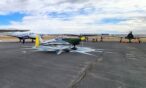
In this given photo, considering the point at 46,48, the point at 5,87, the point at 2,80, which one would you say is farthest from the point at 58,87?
the point at 46,48

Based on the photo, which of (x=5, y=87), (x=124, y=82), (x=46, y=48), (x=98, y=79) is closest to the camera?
(x=5, y=87)

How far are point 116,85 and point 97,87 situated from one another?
2.75 ft

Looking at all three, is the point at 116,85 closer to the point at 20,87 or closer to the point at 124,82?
the point at 124,82

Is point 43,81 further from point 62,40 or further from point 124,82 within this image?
point 62,40

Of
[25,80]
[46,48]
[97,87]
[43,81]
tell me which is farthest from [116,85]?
[46,48]

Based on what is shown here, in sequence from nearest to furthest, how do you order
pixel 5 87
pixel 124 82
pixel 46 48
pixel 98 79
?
pixel 5 87, pixel 124 82, pixel 98 79, pixel 46 48

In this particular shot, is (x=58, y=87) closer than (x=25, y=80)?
Yes

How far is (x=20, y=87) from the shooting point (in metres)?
10.2

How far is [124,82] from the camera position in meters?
11.4

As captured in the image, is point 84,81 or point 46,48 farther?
point 46,48

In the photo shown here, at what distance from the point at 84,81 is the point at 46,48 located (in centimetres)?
1959

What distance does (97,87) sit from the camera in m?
10.3

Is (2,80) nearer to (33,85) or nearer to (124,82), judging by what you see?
(33,85)

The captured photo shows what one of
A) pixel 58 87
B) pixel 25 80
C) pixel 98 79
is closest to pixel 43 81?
pixel 25 80
